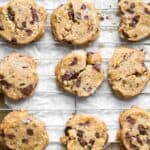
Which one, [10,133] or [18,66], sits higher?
[18,66]

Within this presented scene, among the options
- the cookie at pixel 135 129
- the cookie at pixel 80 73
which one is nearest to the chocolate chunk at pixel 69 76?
the cookie at pixel 80 73

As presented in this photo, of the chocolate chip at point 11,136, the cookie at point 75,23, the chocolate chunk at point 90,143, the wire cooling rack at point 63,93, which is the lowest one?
the chocolate chunk at point 90,143

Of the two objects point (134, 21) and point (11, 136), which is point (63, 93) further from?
point (134, 21)

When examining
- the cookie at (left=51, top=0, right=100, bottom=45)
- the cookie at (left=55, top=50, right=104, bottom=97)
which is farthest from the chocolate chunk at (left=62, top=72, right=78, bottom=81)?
the cookie at (left=51, top=0, right=100, bottom=45)

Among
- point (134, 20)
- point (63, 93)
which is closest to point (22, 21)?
point (63, 93)

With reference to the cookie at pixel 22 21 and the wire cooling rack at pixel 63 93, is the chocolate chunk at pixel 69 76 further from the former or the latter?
the cookie at pixel 22 21

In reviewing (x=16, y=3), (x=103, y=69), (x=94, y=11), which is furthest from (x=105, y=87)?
(x=16, y=3)

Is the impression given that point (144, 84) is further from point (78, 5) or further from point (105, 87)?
point (78, 5)
